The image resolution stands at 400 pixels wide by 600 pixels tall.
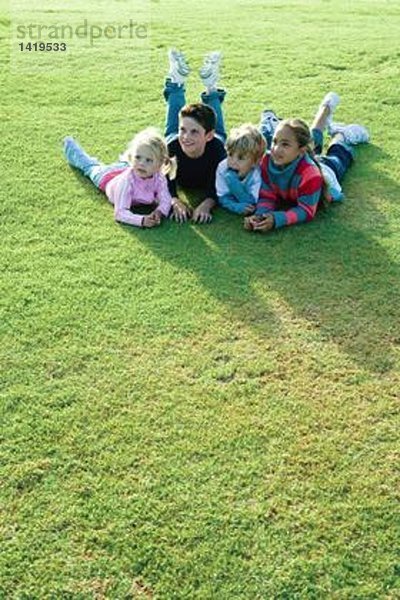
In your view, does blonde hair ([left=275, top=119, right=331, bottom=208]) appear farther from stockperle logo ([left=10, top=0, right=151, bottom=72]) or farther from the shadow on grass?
stockperle logo ([left=10, top=0, right=151, bottom=72])

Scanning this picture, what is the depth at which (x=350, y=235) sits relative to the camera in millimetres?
5238

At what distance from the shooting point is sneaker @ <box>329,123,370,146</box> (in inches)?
253

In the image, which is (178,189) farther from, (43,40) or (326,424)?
(43,40)

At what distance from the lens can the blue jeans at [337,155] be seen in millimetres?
5965

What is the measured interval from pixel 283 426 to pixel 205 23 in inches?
315

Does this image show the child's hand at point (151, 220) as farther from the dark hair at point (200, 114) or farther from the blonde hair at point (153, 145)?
the dark hair at point (200, 114)

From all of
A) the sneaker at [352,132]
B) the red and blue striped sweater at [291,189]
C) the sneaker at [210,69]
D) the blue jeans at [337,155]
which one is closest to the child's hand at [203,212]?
the red and blue striped sweater at [291,189]

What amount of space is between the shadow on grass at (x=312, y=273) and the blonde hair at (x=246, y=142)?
46 cm

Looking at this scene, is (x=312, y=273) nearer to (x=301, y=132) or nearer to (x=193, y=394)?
(x=301, y=132)

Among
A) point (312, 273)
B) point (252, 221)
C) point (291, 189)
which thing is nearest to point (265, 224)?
point (252, 221)

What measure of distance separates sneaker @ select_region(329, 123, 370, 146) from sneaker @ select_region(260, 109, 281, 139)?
506 millimetres

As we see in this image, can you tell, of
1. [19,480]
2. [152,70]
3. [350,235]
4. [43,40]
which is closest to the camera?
[19,480]

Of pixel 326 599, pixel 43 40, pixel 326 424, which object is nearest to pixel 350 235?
pixel 326 424

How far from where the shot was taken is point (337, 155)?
609 cm
